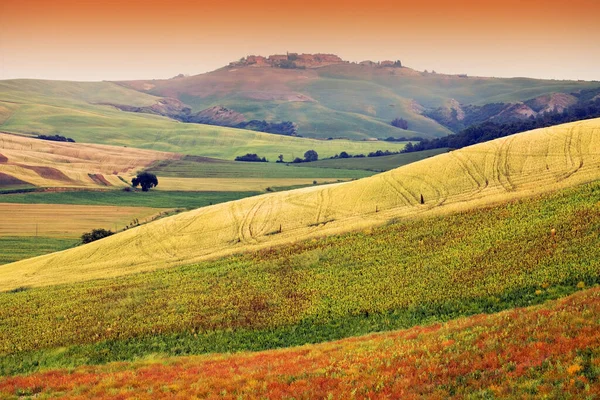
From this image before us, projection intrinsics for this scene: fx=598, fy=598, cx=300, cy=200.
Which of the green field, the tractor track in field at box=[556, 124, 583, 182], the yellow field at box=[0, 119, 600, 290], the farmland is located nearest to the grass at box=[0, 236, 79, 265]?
the yellow field at box=[0, 119, 600, 290]

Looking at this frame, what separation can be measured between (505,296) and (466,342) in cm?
1182

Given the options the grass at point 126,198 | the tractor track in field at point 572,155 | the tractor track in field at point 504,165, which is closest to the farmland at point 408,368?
the tractor track in field at point 504,165

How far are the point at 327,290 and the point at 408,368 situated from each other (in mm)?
21386

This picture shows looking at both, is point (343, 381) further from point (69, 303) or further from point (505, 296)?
point (69, 303)

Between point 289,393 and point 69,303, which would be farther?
point 69,303

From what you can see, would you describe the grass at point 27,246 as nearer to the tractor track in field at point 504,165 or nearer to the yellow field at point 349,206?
the yellow field at point 349,206

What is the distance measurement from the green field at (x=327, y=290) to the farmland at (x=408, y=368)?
217 inches

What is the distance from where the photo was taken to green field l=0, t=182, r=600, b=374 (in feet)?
125

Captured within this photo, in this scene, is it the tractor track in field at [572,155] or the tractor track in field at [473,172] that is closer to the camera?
the tractor track in field at [572,155]

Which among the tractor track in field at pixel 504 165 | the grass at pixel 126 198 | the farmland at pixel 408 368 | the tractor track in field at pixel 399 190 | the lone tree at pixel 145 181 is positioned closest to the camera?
the farmland at pixel 408 368

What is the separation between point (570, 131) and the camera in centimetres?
7231

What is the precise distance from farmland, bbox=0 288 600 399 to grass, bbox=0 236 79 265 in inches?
2734

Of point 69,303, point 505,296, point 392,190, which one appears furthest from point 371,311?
point 392,190

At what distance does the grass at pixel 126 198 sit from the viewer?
148 m
